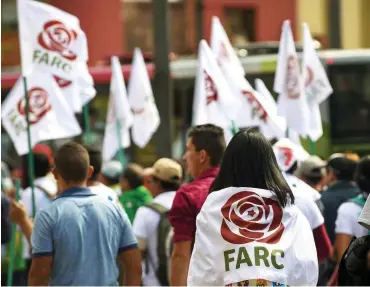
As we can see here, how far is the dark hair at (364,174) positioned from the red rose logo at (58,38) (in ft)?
10.7

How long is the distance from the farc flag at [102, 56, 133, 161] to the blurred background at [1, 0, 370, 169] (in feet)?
5.37

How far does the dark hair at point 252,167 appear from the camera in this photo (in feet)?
17.0

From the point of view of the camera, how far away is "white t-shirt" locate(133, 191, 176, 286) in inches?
330

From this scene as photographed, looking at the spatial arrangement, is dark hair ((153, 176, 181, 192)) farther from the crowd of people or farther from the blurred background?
the blurred background

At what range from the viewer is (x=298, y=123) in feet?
37.7

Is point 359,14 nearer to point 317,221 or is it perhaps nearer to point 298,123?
point 298,123

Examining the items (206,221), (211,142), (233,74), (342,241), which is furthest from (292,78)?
(206,221)

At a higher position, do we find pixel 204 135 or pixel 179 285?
pixel 204 135

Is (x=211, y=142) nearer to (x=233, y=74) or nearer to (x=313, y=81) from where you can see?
(x=233, y=74)

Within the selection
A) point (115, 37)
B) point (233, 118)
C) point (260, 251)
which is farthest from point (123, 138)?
point (115, 37)

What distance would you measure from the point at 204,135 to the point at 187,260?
774mm

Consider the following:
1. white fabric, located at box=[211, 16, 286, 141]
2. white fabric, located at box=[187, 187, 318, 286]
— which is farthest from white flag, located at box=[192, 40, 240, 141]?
white fabric, located at box=[187, 187, 318, 286]

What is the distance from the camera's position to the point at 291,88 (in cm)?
1158

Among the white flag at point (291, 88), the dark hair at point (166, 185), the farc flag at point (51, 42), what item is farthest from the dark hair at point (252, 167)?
the white flag at point (291, 88)
